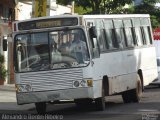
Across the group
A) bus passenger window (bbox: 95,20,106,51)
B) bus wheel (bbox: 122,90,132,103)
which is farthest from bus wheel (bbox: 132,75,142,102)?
bus passenger window (bbox: 95,20,106,51)

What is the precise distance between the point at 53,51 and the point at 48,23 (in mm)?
886

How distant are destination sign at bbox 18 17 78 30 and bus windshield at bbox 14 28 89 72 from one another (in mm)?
203

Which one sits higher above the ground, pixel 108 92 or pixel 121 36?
pixel 121 36

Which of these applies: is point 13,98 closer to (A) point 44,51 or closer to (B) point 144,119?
(A) point 44,51

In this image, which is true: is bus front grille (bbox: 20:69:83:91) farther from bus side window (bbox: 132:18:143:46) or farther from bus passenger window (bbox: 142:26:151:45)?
bus passenger window (bbox: 142:26:151:45)

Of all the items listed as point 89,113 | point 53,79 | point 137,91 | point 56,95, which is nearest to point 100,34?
point 89,113

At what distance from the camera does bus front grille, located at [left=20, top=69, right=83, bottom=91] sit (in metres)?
18.5

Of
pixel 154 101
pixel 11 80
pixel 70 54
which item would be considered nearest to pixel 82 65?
pixel 70 54

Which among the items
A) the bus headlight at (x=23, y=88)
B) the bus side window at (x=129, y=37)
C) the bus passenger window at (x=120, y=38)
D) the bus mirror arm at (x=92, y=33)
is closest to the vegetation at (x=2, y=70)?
the bus side window at (x=129, y=37)

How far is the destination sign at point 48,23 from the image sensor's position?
18.9m

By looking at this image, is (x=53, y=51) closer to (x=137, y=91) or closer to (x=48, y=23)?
(x=48, y=23)

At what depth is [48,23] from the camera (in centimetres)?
1900

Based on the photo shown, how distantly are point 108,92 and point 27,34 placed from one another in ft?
11.3

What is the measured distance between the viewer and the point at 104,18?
69.4 ft
